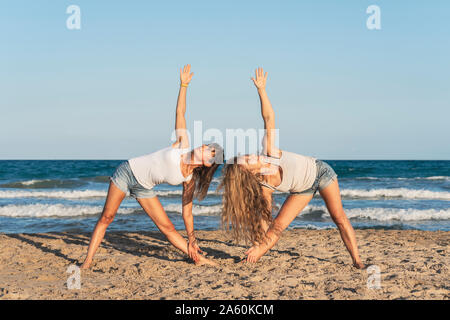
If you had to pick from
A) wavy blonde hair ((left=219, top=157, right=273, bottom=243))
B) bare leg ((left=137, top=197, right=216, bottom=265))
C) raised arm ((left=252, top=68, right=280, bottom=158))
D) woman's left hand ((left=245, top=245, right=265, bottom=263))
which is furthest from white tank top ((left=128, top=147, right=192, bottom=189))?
woman's left hand ((left=245, top=245, right=265, bottom=263))

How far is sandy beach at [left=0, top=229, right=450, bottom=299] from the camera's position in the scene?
4.01 meters

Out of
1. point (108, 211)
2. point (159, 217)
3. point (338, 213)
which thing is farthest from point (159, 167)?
point (338, 213)

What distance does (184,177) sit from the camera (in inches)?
178

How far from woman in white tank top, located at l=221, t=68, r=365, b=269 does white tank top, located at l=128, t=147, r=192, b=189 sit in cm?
59

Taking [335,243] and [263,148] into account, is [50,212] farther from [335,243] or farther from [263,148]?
[263,148]

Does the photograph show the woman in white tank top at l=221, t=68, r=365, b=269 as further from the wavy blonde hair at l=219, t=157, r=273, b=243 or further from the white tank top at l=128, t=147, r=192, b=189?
the white tank top at l=128, t=147, r=192, b=189

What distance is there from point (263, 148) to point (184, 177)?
94 centimetres

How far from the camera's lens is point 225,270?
16.0ft

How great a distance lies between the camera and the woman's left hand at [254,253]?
504 cm

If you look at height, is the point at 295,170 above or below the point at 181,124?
below

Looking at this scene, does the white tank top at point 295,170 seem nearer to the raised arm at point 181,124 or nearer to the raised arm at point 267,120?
the raised arm at point 267,120

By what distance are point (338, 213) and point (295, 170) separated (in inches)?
30.6

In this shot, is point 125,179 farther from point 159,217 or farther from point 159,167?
point 159,217

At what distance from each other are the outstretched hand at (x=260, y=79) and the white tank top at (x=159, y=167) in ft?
3.37
